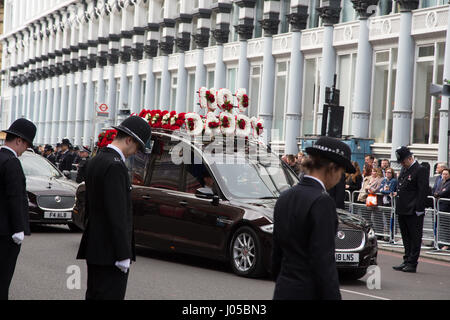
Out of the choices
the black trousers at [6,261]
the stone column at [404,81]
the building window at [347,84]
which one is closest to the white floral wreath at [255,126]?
the black trousers at [6,261]

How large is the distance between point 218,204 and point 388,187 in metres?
7.08

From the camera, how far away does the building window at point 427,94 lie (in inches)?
1065

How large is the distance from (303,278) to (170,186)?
847cm

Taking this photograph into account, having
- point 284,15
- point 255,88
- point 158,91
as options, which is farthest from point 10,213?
point 158,91

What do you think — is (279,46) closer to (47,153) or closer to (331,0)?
(331,0)

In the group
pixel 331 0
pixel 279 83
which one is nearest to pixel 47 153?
pixel 279 83

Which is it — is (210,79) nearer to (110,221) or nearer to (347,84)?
(347,84)

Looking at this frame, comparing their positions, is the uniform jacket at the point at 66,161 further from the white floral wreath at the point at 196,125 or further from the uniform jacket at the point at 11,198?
the uniform jacket at the point at 11,198

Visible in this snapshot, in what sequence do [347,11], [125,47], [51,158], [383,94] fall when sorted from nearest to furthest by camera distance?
[383,94], [347,11], [51,158], [125,47]

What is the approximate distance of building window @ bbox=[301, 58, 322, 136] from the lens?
34.4 meters

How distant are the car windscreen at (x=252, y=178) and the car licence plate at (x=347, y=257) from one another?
1512 mm

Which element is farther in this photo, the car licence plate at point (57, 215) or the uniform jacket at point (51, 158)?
the uniform jacket at point (51, 158)

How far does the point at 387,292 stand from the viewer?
11.2 meters

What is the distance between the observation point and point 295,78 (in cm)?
3522
